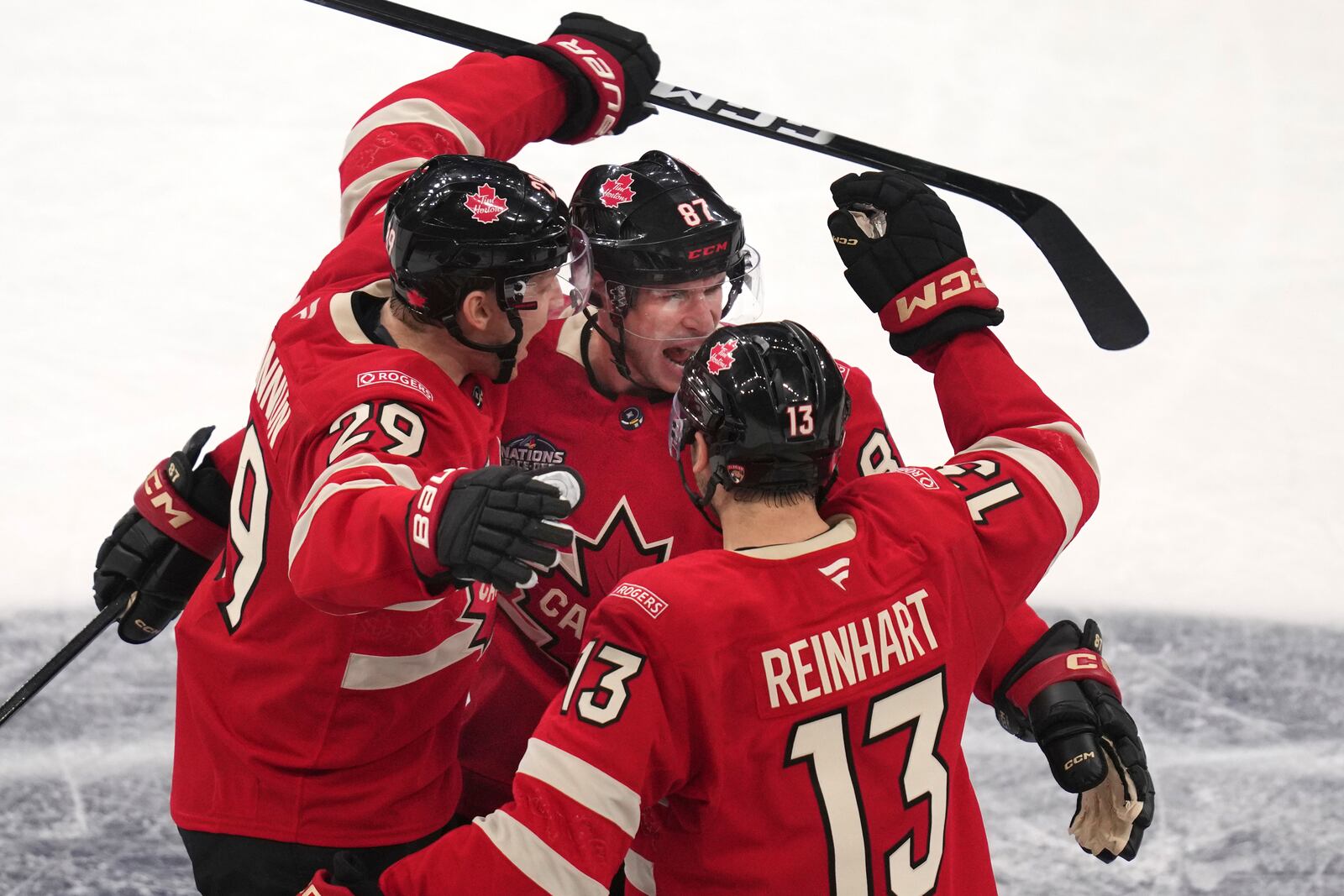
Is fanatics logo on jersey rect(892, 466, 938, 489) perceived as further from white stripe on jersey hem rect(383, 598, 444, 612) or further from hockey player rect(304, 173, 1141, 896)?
white stripe on jersey hem rect(383, 598, 444, 612)

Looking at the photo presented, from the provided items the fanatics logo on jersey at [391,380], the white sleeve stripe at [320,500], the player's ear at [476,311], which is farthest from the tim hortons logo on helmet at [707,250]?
the white sleeve stripe at [320,500]

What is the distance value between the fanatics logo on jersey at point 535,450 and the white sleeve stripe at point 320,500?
0.61 m

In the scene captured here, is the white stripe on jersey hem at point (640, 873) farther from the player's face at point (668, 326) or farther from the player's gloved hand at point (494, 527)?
the player's face at point (668, 326)

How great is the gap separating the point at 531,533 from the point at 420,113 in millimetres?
1510

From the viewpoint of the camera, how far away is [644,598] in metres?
1.85

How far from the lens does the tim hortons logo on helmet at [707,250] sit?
246cm

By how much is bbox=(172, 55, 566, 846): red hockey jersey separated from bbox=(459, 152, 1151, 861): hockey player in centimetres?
18

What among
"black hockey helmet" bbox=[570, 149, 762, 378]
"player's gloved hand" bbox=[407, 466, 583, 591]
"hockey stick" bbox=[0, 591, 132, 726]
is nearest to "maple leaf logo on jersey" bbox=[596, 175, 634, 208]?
"black hockey helmet" bbox=[570, 149, 762, 378]

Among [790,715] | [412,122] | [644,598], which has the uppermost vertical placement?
[412,122]

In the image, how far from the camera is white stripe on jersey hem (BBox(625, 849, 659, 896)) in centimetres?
205

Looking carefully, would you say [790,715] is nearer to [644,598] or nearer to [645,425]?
[644,598]

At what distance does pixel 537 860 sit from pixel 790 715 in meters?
0.34

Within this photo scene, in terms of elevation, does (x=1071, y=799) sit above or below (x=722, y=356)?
below

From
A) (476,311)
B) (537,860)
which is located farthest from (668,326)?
(537,860)
